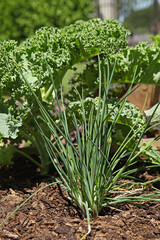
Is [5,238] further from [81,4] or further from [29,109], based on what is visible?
[81,4]

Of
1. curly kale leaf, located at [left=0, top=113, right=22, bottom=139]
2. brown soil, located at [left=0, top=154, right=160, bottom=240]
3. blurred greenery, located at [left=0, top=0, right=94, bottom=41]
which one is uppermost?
blurred greenery, located at [left=0, top=0, right=94, bottom=41]

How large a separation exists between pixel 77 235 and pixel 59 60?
129cm

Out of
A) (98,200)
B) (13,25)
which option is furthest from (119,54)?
(13,25)

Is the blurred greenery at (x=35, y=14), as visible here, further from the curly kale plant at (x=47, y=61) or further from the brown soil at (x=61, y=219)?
the brown soil at (x=61, y=219)

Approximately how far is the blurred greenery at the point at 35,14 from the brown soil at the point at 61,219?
540cm

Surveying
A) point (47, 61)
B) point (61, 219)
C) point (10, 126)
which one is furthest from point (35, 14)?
point (61, 219)

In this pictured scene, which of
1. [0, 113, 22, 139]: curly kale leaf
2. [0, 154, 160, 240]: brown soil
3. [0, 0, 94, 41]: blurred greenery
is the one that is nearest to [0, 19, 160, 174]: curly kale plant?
[0, 113, 22, 139]: curly kale leaf

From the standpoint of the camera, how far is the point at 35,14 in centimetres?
707

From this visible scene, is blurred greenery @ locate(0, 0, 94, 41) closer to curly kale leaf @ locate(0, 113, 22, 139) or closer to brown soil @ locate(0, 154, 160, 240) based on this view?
curly kale leaf @ locate(0, 113, 22, 139)

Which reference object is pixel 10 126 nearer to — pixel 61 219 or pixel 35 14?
pixel 61 219

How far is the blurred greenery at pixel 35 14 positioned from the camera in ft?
22.5

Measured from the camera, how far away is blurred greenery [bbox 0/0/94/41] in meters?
6.86

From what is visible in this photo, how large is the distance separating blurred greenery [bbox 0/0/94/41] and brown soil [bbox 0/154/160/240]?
213 inches

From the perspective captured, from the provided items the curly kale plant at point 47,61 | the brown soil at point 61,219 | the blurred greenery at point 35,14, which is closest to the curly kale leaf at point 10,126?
the curly kale plant at point 47,61
